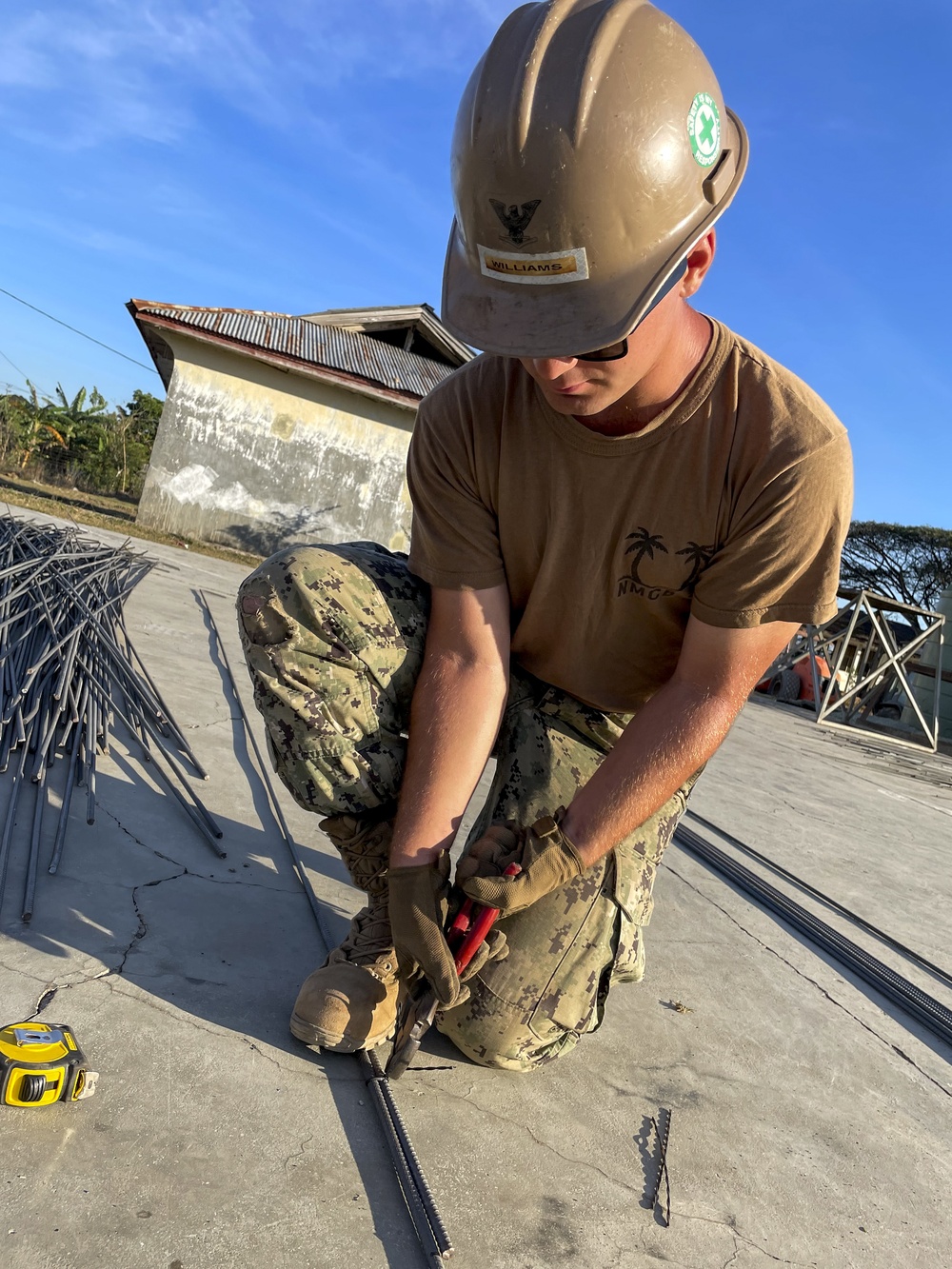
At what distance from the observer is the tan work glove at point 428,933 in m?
1.33

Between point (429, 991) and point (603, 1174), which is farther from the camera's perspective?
point (429, 991)

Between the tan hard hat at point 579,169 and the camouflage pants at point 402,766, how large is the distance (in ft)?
1.71

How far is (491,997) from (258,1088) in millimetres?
379

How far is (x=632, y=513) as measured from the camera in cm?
153

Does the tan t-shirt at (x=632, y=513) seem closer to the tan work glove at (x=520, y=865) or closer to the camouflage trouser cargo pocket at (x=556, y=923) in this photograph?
the camouflage trouser cargo pocket at (x=556, y=923)

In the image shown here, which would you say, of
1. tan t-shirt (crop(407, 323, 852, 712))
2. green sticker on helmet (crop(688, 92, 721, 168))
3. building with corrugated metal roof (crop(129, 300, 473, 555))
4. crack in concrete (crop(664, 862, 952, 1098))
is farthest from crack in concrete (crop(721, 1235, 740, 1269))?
building with corrugated metal roof (crop(129, 300, 473, 555))

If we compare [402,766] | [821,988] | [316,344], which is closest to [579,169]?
[402,766]

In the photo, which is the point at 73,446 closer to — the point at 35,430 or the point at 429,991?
the point at 35,430

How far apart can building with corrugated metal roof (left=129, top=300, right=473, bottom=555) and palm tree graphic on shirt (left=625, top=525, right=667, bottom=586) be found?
34.2 feet

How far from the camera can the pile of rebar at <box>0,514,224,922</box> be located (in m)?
1.89

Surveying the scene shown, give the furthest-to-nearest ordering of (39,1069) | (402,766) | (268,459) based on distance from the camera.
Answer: (268,459), (402,766), (39,1069)

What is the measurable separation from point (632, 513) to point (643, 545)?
0.06 metres

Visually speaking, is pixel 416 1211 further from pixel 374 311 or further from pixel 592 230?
pixel 374 311

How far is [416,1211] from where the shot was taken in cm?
106
